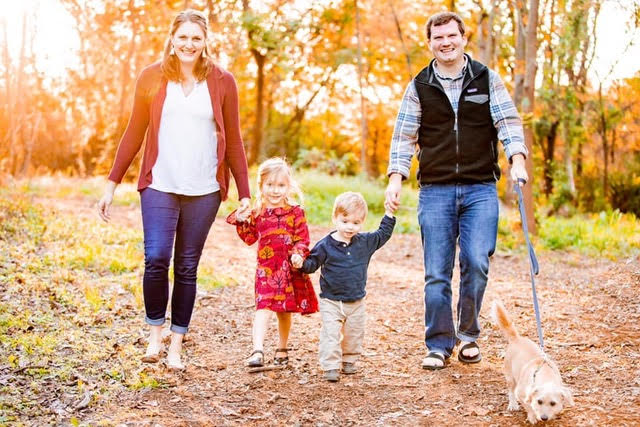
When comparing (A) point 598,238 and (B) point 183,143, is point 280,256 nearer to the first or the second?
(B) point 183,143

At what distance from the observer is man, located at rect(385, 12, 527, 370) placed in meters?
4.47

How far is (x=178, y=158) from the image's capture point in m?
4.42

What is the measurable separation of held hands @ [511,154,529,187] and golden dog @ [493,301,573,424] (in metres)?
0.87

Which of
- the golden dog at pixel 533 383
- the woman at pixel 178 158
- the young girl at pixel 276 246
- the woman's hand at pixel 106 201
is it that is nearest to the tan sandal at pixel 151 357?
the woman at pixel 178 158

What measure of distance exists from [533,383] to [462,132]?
1.70 m

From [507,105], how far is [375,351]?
1981 mm

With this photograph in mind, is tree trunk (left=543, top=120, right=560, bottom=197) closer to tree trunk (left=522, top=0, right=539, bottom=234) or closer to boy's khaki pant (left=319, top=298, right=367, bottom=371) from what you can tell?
tree trunk (left=522, top=0, right=539, bottom=234)

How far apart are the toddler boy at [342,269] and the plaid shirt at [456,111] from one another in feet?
1.49

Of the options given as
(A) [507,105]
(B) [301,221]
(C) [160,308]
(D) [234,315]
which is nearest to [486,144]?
(A) [507,105]

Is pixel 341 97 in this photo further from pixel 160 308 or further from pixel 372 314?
pixel 160 308

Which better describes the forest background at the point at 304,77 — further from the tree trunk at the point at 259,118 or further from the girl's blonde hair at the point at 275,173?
the girl's blonde hair at the point at 275,173

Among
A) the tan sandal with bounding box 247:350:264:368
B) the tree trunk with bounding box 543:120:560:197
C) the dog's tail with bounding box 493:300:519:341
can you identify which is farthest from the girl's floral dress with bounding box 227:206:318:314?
the tree trunk with bounding box 543:120:560:197

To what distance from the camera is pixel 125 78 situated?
19.1 meters

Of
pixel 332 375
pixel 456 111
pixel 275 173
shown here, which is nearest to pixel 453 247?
pixel 456 111
